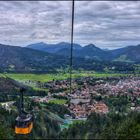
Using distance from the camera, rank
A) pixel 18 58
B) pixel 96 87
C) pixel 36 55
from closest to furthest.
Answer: pixel 96 87 < pixel 18 58 < pixel 36 55

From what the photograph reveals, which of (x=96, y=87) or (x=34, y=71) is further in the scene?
(x=34, y=71)

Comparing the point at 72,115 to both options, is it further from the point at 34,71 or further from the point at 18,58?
the point at 18,58

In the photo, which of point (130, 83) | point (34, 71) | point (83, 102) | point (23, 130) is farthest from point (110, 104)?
point (34, 71)

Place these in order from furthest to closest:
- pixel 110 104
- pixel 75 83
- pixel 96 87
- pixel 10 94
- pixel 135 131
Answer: pixel 75 83, pixel 96 87, pixel 10 94, pixel 110 104, pixel 135 131

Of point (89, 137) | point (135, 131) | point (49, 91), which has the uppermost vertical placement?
point (89, 137)

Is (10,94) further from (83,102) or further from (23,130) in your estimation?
(23,130)

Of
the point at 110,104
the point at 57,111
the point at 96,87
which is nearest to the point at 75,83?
the point at 96,87

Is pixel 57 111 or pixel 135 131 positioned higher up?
pixel 135 131

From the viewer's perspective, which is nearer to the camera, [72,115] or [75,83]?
[72,115]

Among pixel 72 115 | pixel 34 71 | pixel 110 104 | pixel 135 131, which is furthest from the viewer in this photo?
pixel 34 71
